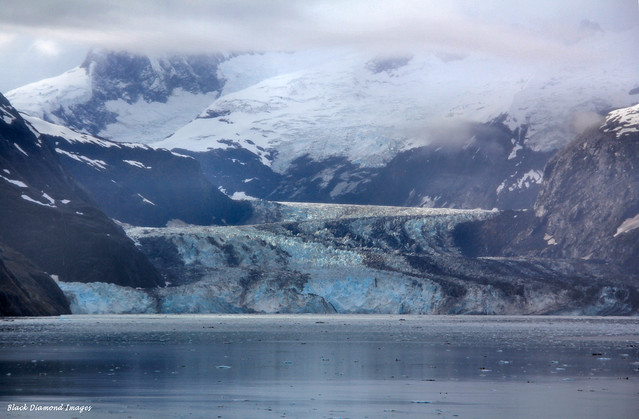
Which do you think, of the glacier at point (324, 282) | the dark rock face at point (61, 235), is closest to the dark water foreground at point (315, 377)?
the glacier at point (324, 282)

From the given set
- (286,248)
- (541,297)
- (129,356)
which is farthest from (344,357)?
(286,248)

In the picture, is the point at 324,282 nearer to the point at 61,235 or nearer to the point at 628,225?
the point at 61,235

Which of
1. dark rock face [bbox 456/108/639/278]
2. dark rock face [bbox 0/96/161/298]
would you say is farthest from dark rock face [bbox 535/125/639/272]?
dark rock face [bbox 0/96/161/298]

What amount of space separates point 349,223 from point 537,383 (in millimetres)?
132095

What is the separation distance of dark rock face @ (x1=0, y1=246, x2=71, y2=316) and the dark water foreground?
29789mm

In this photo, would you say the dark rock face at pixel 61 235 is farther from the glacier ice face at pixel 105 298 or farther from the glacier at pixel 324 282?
the glacier at pixel 324 282

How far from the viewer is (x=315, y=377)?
36906 mm

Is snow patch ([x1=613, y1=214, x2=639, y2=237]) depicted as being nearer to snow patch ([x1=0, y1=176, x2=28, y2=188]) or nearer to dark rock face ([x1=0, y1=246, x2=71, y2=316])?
snow patch ([x1=0, y1=176, x2=28, y2=188])

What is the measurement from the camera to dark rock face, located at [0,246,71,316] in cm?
8769

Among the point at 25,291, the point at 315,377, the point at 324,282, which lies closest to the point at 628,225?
the point at 324,282

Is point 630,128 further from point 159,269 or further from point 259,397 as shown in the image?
point 259,397

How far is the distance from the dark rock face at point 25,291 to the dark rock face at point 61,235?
42.8 ft

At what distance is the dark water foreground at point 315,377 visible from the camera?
2833cm

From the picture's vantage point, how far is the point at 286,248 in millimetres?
136750
